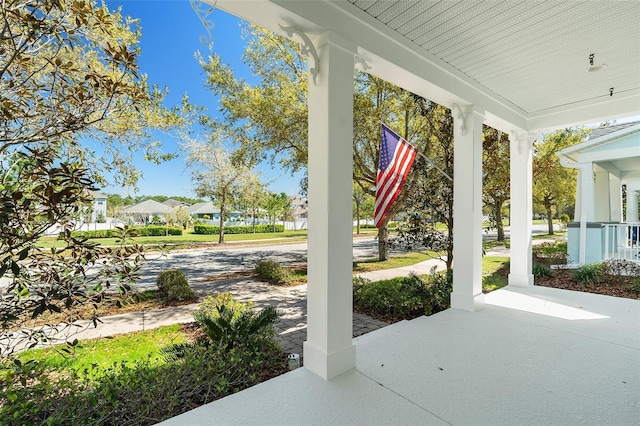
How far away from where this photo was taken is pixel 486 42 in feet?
8.80

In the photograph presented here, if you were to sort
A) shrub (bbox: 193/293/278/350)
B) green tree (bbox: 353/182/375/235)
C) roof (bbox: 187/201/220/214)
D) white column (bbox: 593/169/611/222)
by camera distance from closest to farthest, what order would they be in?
shrub (bbox: 193/293/278/350)
white column (bbox: 593/169/611/222)
green tree (bbox: 353/182/375/235)
roof (bbox: 187/201/220/214)

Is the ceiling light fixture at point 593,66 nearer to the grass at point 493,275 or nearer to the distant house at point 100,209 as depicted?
the grass at point 493,275

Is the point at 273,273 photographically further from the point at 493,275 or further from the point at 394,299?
the point at 493,275

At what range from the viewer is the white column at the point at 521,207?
466 cm

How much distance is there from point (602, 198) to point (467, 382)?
29.7ft

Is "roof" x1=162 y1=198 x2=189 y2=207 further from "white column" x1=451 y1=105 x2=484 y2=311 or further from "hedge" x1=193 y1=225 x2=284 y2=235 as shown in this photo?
"white column" x1=451 y1=105 x2=484 y2=311

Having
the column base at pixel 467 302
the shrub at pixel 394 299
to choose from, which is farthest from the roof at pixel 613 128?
the shrub at pixel 394 299

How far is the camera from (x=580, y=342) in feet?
9.04

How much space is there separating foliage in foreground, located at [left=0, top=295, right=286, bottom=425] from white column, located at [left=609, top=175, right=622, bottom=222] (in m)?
10.0

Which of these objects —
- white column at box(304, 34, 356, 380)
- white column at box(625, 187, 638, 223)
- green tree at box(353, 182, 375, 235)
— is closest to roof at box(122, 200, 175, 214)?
white column at box(304, 34, 356, 380)

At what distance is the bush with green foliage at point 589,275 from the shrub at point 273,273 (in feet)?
18.3

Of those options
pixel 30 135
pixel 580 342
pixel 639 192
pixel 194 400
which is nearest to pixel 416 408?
pixel 194 400

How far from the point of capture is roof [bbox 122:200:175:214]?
372cm

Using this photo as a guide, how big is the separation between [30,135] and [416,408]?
280cm
